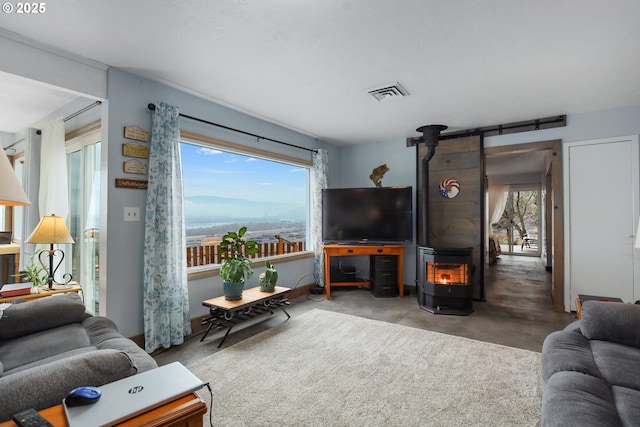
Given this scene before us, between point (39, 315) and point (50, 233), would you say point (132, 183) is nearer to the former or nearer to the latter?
point (50, 233)

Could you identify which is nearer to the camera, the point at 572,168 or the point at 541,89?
the point at 541,89

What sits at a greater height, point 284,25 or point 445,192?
point 284,25

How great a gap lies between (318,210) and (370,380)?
9.90ft

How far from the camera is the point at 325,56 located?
97.7 inches

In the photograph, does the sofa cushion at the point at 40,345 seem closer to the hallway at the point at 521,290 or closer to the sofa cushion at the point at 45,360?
the sofa cushion at the point at 45,360

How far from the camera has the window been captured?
3588 millimetres

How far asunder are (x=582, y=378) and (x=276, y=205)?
384 centimetres

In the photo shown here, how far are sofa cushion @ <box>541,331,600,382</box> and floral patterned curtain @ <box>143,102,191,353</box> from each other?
2824 mm

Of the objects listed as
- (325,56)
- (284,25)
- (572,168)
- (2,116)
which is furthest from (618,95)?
(2,116)

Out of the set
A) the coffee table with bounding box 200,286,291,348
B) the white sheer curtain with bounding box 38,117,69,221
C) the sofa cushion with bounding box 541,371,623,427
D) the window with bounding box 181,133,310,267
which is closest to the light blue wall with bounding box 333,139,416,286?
the window with bounding box 181,133,310,267

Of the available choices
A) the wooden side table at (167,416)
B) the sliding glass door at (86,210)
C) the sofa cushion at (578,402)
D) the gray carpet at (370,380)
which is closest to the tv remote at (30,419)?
the wooden side table at (167,416)

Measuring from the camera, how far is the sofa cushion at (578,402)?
1.15 metres

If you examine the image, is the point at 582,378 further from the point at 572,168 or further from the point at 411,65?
the point at 572,168

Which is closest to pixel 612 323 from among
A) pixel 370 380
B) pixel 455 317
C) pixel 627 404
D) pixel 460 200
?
pixel 627 404
